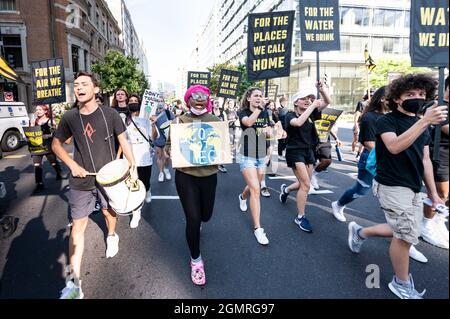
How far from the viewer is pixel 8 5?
2473 centimetres

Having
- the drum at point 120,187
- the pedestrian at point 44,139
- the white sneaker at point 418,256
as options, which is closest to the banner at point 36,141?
the pedestrian at point 44,139

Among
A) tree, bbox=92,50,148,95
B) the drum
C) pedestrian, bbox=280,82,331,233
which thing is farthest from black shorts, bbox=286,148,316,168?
tree, bbox=92,50,148,95

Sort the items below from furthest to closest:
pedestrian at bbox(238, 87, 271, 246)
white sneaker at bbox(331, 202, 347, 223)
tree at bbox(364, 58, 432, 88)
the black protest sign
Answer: tree at bbox(364, 58, 432, 88)
the black protest sign
white sneaker at bbox(331, 202, 347, 223)
pedestrian at bbox(238, 87, 271, 246)

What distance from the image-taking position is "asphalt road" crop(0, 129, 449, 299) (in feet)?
8.28

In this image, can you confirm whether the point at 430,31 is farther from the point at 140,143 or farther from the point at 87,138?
the point at 140,143

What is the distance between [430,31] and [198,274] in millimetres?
2787

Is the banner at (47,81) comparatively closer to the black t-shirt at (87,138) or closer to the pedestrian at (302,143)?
the black t-shirt at (87,138)

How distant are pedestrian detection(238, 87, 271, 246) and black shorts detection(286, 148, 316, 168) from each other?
1.16 ft

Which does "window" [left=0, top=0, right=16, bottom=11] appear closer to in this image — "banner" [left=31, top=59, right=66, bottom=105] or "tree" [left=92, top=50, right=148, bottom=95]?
"tree" [left=92, top=50, right=148, bottom=95]

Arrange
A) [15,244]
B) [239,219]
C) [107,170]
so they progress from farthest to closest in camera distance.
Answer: [239,219] → [15,244] → [107,170]

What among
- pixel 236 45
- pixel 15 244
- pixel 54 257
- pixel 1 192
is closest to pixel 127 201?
pixel 54 257
